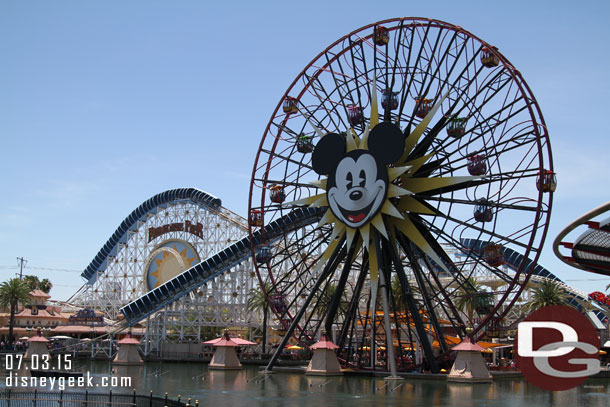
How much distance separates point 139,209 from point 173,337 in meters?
17.2

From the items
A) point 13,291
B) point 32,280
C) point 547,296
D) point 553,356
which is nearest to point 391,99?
point 553,356

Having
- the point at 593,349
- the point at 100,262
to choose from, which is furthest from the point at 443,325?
the point at 100,262

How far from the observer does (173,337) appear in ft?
265

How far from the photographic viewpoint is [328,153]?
4450cm

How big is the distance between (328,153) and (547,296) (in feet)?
93.1

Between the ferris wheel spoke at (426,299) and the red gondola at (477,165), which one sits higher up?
the red gondola at (477,165)

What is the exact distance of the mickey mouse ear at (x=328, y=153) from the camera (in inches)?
1735

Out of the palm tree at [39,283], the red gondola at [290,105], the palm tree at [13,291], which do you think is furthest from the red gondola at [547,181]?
the palm tree at [39,283]

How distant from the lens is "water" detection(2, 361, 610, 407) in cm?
3028

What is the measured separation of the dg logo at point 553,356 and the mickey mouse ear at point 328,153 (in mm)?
14617

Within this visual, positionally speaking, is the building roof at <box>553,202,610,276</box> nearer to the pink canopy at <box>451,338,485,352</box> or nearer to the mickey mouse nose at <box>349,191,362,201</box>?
the pink canopy at <box>451,338,485,352</box>

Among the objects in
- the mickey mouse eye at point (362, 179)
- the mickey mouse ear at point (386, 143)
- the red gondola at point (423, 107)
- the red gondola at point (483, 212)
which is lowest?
the red gondola at point (483, 212)

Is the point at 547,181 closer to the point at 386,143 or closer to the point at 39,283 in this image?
the point at 386,143

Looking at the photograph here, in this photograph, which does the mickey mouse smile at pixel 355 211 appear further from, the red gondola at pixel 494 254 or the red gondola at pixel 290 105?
the red gondola at pixel 290 105
